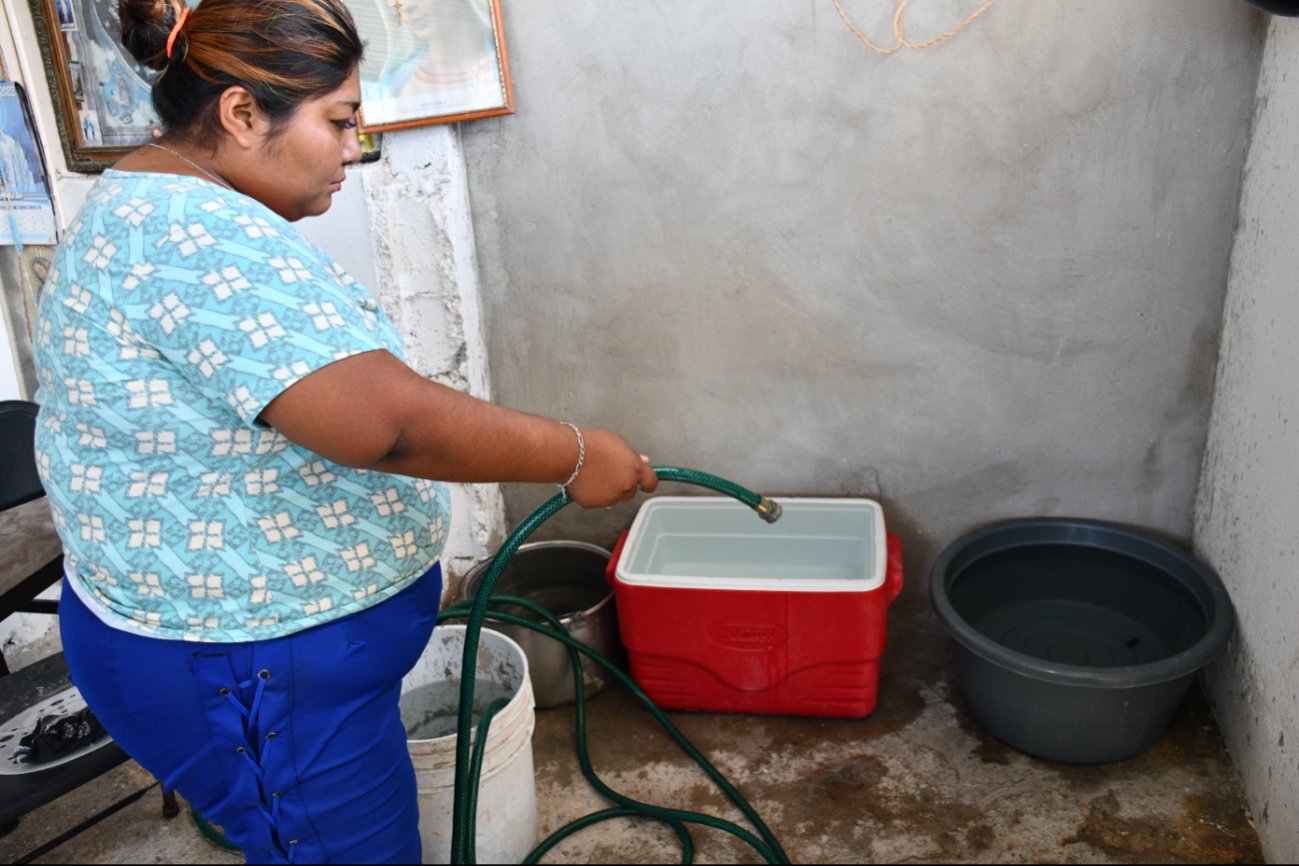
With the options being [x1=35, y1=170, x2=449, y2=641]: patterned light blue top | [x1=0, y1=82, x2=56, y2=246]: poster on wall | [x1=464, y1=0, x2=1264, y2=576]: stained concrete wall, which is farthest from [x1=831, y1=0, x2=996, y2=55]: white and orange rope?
[x1=0, y1=82, x2=56, y2=246]: poster on wall

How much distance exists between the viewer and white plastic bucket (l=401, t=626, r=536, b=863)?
5.32 ft

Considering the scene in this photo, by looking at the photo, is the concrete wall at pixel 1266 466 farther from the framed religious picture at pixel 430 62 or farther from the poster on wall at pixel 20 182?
the poster on wall at pixel 20 182

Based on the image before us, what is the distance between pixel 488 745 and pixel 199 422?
2.87ft

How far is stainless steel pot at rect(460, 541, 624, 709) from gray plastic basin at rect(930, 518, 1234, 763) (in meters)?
0.81

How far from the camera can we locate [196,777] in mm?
→ 1144

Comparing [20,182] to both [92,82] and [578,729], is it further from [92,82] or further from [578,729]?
[578,729]

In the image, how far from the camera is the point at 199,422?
38.2 inches

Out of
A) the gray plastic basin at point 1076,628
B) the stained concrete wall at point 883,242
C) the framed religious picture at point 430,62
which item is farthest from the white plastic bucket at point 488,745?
the framed religious picture at point 430,62

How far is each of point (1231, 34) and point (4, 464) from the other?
2568mm

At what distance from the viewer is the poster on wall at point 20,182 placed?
7.44 feet

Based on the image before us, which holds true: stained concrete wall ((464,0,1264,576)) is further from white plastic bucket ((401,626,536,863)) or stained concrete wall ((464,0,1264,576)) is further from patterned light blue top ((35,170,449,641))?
patterned light blue top ((35,170,449,641))

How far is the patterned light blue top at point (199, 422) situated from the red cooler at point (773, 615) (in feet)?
3.36

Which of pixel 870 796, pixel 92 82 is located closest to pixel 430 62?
pixel 92 82

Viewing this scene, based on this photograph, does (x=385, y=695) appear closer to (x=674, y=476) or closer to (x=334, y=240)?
(x=674, y=476)
